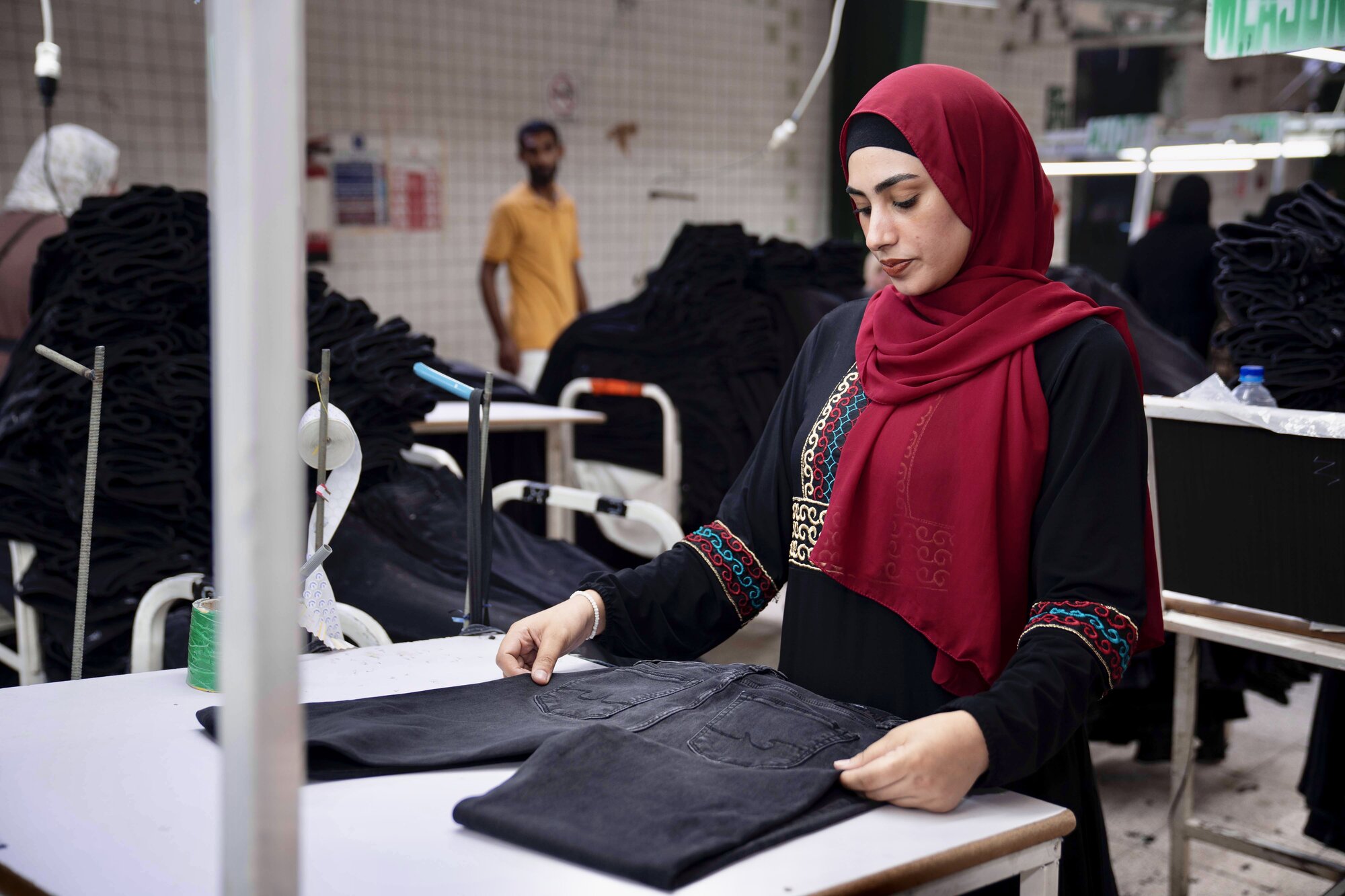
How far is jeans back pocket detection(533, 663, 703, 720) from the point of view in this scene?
1087mm

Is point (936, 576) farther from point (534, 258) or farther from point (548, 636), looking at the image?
point (534, 258)

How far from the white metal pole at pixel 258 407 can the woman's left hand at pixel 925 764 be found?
476mm

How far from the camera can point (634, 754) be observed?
950 millimetres

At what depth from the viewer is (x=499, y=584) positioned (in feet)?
6.88

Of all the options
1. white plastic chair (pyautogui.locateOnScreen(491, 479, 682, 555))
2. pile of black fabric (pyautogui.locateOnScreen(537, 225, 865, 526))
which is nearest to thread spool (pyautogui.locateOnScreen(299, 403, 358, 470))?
white plastic chair (pyautogui.locateOnScreen(491, 479, 682, 555))

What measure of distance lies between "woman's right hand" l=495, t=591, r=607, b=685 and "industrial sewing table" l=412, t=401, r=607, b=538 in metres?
1.63

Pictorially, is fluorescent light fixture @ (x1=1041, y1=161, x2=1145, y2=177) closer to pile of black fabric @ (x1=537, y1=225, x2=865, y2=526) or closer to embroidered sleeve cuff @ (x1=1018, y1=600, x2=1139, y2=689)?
pile of black fabric @ (x1=537, y1=225, x2=865, y2=526)

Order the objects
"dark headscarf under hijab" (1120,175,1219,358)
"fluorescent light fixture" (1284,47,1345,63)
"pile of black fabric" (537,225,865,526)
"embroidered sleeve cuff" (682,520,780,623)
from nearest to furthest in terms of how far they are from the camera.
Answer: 1. "embroidered sleeve cuff" (682,520,780,623)
2. "fluorescent light fixture" (1284,47,1345,63)
3. "pile of black fabric" (537,225,865,526)
4. "dark headscarf under hijab" (1120,175,1219,358)

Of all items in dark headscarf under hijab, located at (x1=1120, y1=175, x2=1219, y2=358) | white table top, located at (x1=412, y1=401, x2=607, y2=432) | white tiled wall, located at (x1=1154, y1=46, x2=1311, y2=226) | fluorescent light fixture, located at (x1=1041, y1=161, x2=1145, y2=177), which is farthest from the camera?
white tiled wall, located at (x1=1154, y1=46, x2=1311, y2=226)

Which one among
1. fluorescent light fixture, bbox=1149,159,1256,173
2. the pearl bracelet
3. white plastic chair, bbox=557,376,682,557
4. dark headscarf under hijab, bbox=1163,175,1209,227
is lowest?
white plastic chair, bbox=557,376,682,557

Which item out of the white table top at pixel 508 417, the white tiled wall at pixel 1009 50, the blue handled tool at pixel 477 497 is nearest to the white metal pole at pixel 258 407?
the blue handled tool at pixel 477 497

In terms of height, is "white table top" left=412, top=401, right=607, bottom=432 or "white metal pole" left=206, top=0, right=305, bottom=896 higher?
"white metal pole" left=206, top=0, right=305, bottom=896

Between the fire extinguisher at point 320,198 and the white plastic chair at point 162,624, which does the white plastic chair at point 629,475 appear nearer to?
the white plastic chair at point 162,624

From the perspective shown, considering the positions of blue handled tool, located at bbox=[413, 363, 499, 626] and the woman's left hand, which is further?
blue handled tool, located at bbox=[413, 363, 499, 626]
